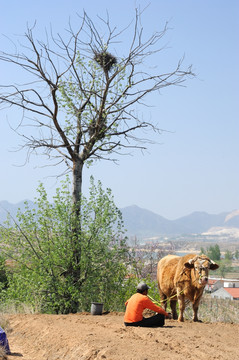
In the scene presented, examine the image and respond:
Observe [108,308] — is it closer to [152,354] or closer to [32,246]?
[32,246]

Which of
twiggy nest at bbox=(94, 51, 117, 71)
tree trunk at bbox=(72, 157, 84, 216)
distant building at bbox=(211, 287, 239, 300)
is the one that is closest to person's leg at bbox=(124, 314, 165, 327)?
tree trunk at bbox=(72, 157, 84, 216)

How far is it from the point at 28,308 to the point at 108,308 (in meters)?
2.81

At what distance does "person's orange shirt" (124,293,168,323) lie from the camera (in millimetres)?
11039

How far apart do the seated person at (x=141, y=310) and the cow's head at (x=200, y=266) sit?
→ 57.4 inches

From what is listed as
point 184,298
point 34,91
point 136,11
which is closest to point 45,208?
point 34,91

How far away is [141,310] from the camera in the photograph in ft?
36.7

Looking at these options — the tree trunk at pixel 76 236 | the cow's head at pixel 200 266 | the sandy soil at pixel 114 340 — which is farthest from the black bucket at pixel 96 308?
the cow's head at pixel 200 266

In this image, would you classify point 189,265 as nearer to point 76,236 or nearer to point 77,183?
point 76,236

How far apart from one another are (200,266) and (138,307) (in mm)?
2082

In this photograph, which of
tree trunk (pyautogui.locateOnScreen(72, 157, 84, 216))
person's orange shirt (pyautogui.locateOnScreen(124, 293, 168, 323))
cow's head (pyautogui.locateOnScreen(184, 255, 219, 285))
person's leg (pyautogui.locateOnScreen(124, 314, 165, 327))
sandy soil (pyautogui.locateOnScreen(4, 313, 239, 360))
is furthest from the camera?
tree trunk (pyautogui.locateOnScreen(72, 157, 84, 216))

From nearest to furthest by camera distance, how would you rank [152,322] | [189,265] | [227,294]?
[152,322] < [189,265] < [227,294]

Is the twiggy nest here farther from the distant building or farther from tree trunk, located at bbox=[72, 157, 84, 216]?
the distant building

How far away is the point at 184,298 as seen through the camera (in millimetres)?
12914

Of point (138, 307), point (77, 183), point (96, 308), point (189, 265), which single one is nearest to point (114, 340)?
point (138, 307)
